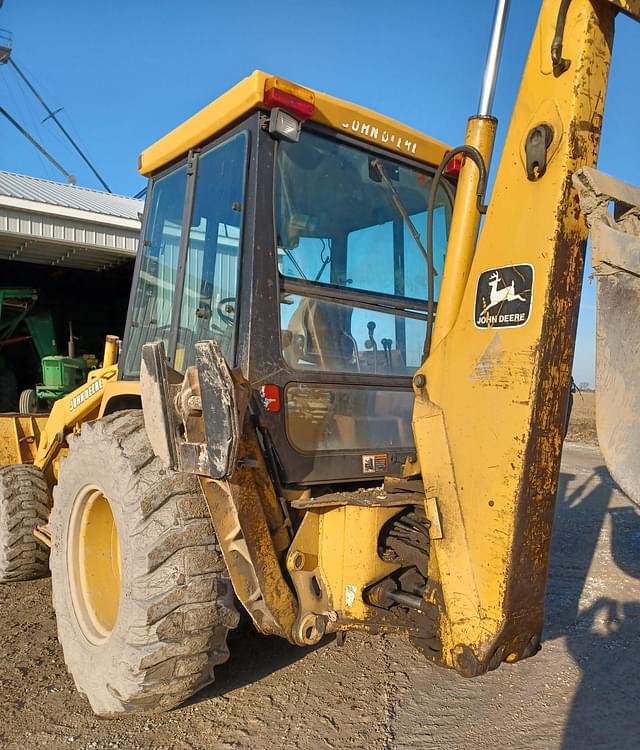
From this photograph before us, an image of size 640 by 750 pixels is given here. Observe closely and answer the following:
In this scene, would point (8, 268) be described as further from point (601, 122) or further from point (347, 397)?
point (601, 122)

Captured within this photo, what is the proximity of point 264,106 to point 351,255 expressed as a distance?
78cm

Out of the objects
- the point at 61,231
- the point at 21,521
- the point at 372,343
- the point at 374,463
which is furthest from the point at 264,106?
the point at 61,231

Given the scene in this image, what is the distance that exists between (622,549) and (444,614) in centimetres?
394

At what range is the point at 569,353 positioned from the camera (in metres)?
1.99

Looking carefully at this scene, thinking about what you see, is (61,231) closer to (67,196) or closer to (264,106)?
(67,196)

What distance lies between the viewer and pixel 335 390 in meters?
2.73

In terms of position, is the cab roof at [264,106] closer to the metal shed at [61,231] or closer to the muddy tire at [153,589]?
the muddy tire at [153,589]

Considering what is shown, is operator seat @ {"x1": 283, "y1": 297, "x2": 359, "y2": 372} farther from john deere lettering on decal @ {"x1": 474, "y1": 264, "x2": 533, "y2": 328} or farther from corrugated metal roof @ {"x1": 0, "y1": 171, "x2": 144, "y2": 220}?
corrugated metal roof @ {"x1": 0, "y1": 171, "x2": 144, "y2": 220}

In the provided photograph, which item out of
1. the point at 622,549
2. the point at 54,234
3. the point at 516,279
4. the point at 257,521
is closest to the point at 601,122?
the point at 516,279

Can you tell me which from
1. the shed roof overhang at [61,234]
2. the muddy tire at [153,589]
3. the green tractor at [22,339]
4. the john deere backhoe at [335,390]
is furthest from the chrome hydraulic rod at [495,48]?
the green tractor at [22,339]

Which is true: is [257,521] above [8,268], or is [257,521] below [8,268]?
below

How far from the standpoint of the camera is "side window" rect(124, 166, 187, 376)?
3.11 metres

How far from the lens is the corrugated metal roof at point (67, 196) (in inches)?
294

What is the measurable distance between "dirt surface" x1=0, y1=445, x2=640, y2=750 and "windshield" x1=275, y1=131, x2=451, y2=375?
4.82ft
